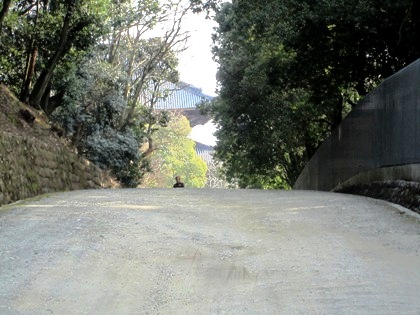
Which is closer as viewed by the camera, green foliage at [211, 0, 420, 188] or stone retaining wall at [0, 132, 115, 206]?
stone retaining wall at [0, 132, 115, 206]

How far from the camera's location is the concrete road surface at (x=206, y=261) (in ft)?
19.6

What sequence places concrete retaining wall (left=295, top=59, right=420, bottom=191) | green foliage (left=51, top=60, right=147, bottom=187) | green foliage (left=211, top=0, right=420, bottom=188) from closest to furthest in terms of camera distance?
concrete retaining wall (left=295, top=59, right=420, bottom=191) → green foliage (left=211, top=0, right=420, bottom=188) → green foliage (left=51, top=60, right=147, bottom=187)

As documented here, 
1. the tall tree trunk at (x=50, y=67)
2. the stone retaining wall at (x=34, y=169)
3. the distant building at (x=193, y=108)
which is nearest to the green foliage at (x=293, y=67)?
the tall tree trunk at (x=50, y=67)

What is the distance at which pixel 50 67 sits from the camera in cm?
2120

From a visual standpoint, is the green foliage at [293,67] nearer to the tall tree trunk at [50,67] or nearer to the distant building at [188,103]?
the tall tree trunk at [50,67]

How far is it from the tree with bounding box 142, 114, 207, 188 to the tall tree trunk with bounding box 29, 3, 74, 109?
1843 cm

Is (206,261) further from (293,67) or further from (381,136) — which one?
(293,67)

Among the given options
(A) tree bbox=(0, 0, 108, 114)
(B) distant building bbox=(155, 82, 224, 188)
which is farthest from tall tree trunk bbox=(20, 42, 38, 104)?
(B) distant building bbox=(155, 82, 224, 188)

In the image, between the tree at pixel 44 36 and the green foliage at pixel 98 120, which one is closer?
the tree at pixel 44 36

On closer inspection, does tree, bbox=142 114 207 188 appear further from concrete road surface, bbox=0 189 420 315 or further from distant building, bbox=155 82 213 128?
concrete road surface, bbox=0 189 420 315

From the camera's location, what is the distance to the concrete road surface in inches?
235

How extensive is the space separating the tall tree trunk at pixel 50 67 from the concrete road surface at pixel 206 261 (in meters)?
10.5

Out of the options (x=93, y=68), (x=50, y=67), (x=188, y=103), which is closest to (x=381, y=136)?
(x=50, y=67)

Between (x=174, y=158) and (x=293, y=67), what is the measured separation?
83.3ft
